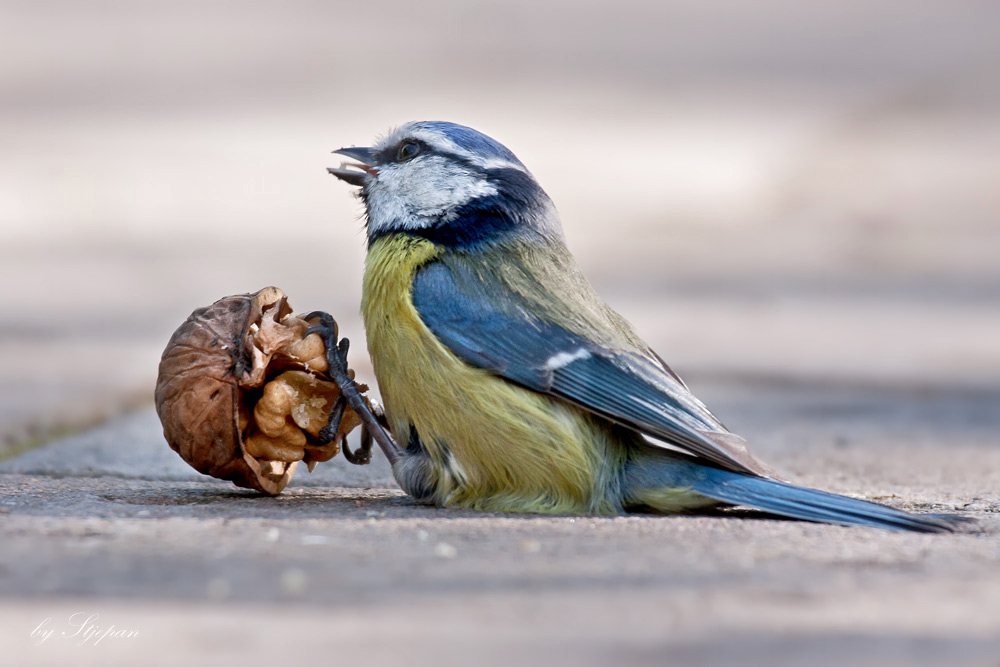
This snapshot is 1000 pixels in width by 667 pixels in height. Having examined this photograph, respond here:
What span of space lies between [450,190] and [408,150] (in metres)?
0.27

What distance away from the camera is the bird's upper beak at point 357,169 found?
4.17 metres

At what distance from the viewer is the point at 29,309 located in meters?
7.56

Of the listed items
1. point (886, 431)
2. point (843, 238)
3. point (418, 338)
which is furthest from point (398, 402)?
point (843, 238)

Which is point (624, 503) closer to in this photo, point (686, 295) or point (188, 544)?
point (188, 544)

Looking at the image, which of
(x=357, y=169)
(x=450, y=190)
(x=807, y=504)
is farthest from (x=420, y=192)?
(x=807, y=504)

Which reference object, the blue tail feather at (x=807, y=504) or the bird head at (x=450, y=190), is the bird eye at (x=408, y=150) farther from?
the blue tail feather at (x=807, y=504)

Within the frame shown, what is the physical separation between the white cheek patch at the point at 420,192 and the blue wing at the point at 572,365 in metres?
0.38

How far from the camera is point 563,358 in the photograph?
347 centimetres
